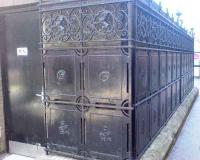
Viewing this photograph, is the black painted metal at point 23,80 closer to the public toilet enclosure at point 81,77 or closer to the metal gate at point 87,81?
the public toilet enclosure at point 81,77

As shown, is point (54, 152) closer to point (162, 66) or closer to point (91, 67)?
point (91, 67)

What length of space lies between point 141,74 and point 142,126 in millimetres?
673

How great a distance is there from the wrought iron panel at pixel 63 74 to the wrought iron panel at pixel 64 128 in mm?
163

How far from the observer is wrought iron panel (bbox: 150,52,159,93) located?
3.92 meters

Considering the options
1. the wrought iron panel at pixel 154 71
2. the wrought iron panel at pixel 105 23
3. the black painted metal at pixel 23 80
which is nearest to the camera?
the wrought iron panel at pixel 105 23

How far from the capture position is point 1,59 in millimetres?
3980

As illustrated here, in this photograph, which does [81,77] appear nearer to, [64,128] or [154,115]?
[64,128]

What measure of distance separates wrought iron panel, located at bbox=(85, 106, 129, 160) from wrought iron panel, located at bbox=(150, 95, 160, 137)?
1.06m

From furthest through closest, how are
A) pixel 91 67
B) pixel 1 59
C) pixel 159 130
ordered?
pixel 159 130 < pixel 1 59 < pixel 91 67

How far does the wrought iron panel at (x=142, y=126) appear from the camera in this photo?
3.17 metres

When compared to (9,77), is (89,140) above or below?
below

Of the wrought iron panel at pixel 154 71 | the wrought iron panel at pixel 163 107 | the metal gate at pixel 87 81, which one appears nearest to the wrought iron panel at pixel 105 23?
the metal gate at pixel 87 81

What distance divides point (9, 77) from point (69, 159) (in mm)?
1583

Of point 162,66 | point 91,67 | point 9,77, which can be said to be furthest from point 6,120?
point 162,66
